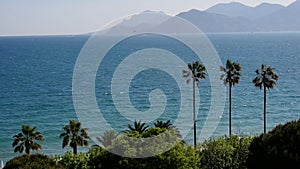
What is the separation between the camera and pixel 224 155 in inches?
1271

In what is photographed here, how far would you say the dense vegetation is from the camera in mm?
23359

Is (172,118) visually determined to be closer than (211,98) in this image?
Yes

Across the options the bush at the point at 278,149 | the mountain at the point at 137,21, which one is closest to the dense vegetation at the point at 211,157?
the bush at the point at 278,149

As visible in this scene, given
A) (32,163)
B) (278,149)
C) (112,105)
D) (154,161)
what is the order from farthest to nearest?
(112,105) → (154,161) → (32,163) → (278,149)

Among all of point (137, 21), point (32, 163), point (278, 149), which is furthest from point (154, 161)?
point (137, 21)

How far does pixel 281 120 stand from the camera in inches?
2611

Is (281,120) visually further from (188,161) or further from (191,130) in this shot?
(188,161)

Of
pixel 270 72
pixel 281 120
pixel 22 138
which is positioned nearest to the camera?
pixel 22 138

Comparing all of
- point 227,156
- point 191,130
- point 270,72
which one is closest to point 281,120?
point 191,130

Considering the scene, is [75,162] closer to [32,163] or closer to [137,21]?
[32,163]

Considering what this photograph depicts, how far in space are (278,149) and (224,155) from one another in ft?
29.2

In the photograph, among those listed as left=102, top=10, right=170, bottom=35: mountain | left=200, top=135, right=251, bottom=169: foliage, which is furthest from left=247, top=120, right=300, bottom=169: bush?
left=102, top=10, right=170, bottom=35: mountain

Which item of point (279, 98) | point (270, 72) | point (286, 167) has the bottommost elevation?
point (286, 167)

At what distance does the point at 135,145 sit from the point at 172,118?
41.0m
